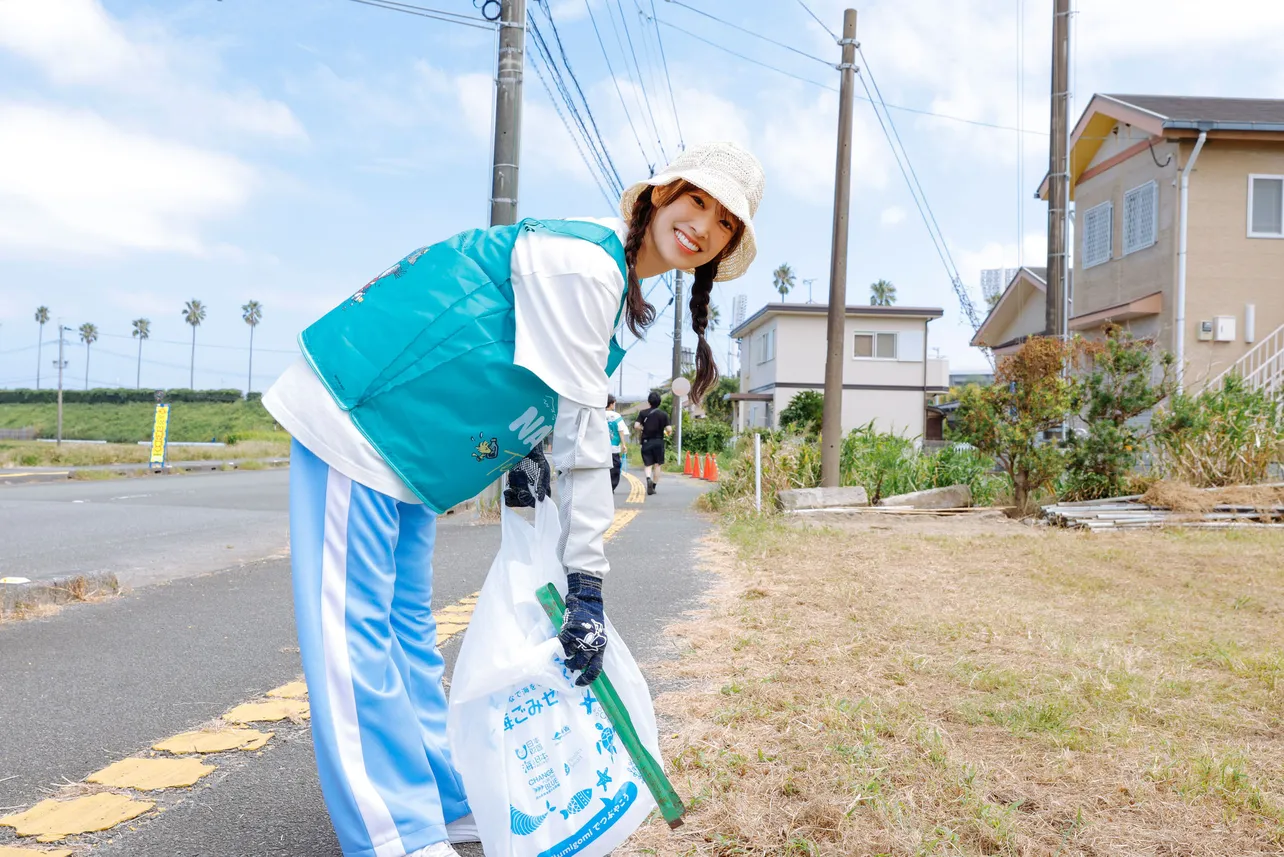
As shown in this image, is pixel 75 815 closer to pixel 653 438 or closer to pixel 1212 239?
pixel 653 438

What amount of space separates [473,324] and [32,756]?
2179 millimetres

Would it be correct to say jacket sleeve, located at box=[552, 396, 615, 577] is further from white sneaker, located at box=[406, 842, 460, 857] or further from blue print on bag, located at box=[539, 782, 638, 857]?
white sneaker, located at box=[406, 842, 460, 857]

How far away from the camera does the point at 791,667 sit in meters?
4.02

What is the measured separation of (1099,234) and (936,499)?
33.3 ft

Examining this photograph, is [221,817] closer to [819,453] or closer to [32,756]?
[32,756]

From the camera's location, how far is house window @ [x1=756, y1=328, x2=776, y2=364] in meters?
36.3

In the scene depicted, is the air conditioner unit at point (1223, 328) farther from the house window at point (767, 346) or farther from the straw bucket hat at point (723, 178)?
the house window at point (767, 346)

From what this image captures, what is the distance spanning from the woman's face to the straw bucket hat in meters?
0.05

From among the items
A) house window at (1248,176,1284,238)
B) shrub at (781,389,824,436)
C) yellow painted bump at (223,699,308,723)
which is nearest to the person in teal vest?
yellow painted bump at (223,699,308,723)

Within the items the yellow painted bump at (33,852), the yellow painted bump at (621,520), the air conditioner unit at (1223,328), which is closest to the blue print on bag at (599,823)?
the yellow painted bump at (33,852)

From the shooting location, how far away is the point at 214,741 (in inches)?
123

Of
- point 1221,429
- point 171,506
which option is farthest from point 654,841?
point 171,506

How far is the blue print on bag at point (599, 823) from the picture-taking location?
2.01m

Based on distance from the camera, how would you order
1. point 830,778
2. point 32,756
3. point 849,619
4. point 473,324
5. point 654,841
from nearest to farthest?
point 473,324, point 654,841, point 830,778, point 32,756, point 849,619
